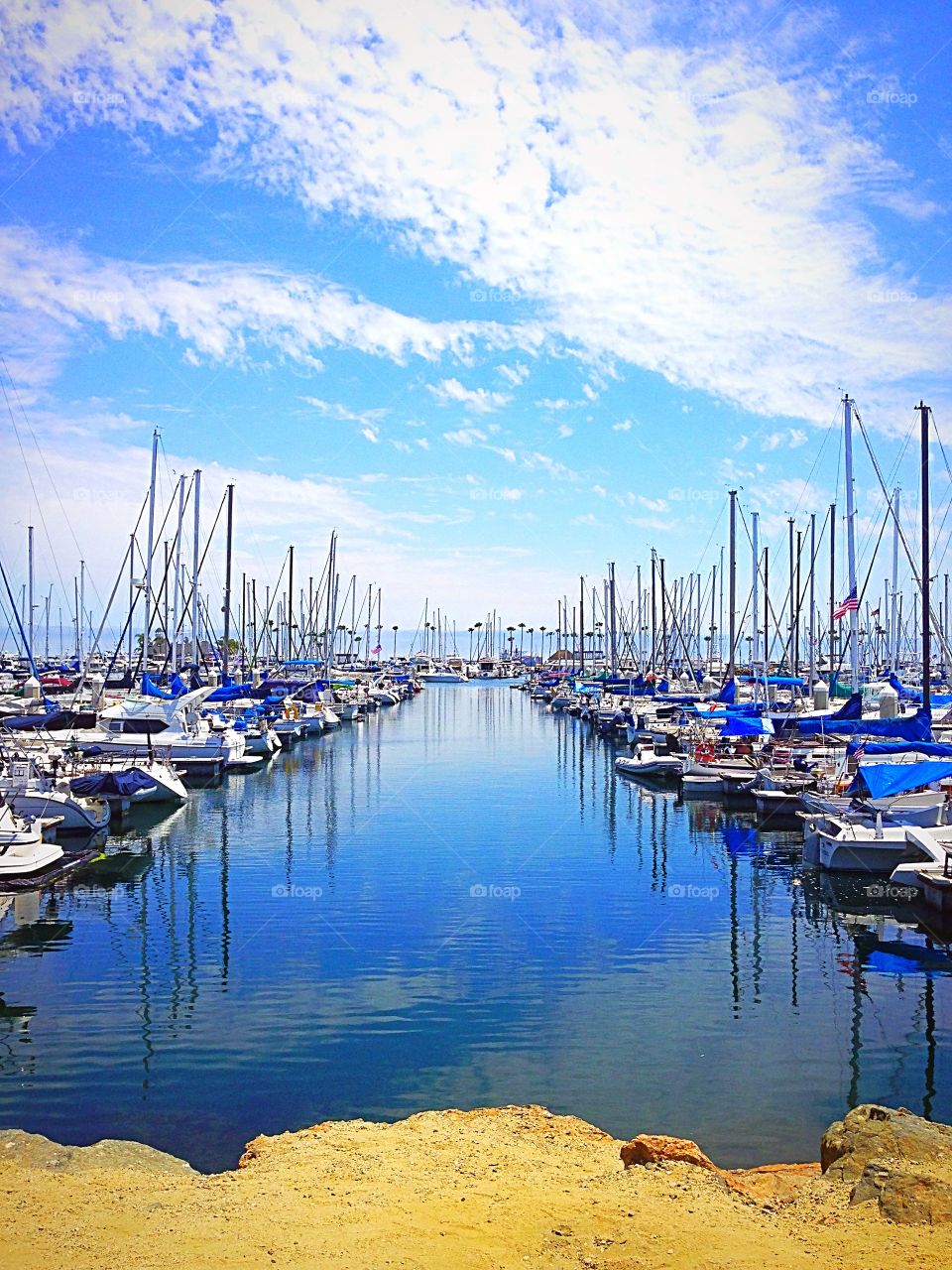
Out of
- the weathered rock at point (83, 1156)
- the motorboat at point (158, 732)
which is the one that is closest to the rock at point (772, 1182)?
the weathered rock at point (83, 1156)

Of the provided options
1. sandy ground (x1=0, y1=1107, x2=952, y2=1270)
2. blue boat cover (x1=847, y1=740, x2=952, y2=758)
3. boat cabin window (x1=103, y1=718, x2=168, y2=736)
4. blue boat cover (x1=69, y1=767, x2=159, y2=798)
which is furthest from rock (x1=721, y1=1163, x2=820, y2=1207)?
boat cabin window (x1=103, y1=718, x2=168, y2=736)

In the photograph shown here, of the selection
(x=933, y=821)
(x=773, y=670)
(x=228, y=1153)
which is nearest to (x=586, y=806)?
(x=933, y=821)

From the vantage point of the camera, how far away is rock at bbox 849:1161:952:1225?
915cm

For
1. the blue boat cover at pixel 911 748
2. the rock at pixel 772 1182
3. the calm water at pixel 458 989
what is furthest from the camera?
the blue boat cover at pixel 911 748

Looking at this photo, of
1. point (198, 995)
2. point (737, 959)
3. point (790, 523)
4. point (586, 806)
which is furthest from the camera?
point (790, 523)

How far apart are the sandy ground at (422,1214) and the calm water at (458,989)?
2.28 meters

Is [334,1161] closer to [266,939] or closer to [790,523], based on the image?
[266,939]

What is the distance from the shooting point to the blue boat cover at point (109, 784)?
1502 inches

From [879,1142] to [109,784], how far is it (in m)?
32.8

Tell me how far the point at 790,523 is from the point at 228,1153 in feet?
230

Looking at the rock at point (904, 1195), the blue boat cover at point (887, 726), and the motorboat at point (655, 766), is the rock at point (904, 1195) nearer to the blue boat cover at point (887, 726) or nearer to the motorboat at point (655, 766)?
the blue boat cover at point (887, 726)

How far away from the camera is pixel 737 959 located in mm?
22547

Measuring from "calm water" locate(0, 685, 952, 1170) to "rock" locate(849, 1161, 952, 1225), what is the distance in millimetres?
3255

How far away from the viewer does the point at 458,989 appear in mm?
19688
